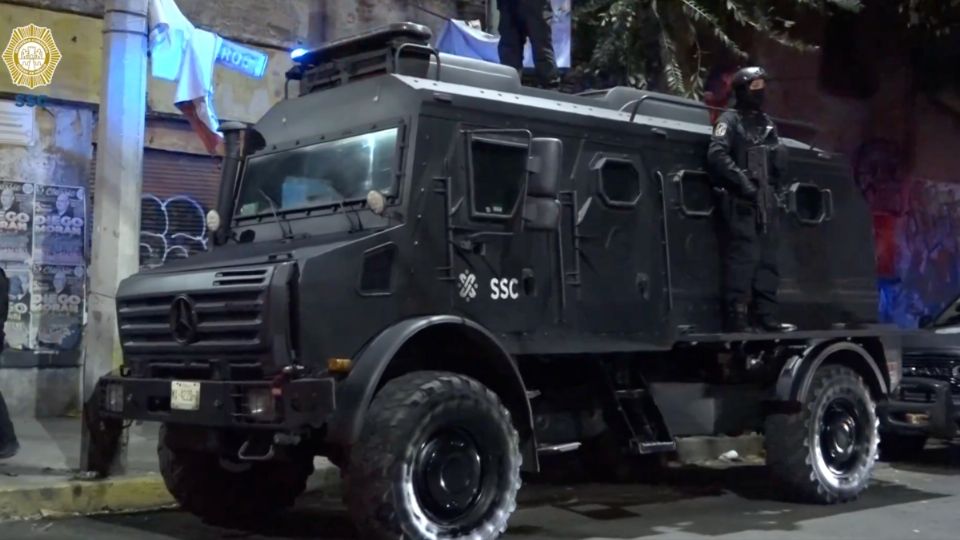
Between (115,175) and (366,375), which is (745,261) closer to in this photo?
(366,375)

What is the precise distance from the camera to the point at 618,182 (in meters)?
8.48

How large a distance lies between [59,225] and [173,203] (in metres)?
1.19

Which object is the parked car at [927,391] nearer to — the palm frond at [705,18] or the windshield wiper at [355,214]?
the palm frond at [705,18]

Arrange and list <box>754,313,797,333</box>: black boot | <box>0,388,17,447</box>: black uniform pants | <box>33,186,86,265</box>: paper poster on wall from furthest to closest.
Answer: <box>33,186,86,265</box>: paper poster on wall, <box>0,388,17,447</box>: black uniform pants, <box>754,313,797,333</box>: black boot

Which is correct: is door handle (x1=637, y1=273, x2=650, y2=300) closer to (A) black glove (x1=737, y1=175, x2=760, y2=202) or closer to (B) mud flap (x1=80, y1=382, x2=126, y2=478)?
(A) black glove (x1=737, y1=175, x2=760, y2=202)

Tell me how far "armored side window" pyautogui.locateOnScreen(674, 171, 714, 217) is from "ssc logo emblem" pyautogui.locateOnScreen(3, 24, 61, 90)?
662cm

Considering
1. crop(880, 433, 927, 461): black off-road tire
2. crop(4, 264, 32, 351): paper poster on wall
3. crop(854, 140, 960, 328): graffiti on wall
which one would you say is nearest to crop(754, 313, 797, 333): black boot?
crop(880, 433, 927, 461): black off-road tire

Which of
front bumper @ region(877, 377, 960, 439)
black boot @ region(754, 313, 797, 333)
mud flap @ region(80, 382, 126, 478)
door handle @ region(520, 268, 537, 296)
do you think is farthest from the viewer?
front bumper @ region(877, 377, 960, 439)

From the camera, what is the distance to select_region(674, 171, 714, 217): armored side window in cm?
891

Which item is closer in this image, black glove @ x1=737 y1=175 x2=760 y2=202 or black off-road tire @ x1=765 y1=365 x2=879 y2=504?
black glove @ x1=737 y1=175 x2=760 y2=202

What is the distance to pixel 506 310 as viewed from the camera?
7578 mm

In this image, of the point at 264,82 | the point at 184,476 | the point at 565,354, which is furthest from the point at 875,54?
the point at 184,476

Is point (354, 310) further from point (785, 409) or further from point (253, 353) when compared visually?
point (785, 409)

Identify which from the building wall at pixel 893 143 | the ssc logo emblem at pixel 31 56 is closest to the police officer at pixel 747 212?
the ssc logo emblem at pixel 31 56
